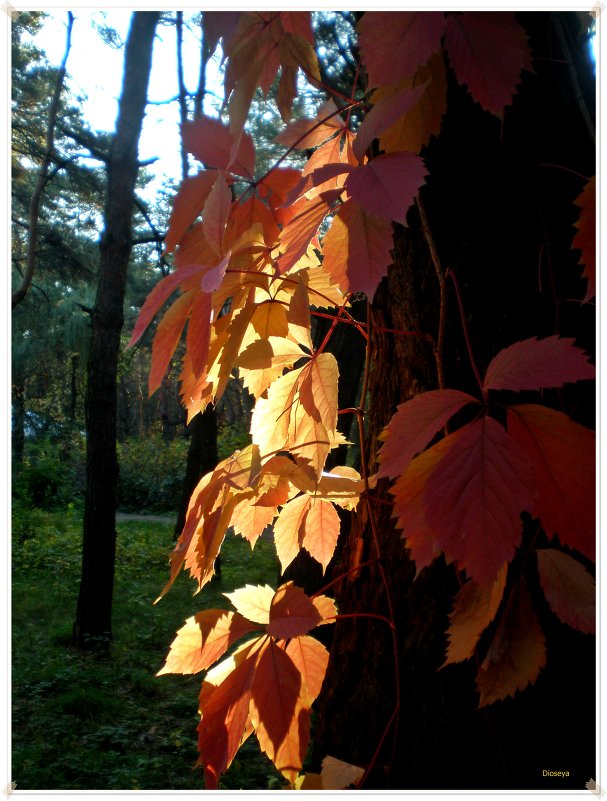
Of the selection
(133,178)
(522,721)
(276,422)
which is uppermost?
(133,178)

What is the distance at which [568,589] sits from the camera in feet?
1.34

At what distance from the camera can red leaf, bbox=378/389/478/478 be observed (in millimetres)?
379

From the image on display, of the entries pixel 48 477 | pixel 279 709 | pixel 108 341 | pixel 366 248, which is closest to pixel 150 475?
pixel 48 477

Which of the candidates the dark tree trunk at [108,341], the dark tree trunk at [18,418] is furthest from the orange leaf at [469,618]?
the dark tree trunk at [18,418]

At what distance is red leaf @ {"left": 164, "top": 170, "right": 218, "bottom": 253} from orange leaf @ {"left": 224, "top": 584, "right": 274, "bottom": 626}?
0.99 feet

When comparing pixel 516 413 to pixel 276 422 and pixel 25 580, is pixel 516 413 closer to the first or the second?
pixel 276 422

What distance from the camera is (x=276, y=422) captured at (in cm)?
55

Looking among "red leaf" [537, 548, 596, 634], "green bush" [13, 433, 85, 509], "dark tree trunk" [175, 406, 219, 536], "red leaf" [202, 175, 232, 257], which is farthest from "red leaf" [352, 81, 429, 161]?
"green bush" [13, 433, 85, 509]

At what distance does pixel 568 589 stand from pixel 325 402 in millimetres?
225

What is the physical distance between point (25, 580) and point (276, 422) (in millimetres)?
6308

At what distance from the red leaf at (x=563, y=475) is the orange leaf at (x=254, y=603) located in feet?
0.87

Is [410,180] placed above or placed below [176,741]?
above

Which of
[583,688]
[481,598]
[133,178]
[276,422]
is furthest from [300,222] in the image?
[133,178]

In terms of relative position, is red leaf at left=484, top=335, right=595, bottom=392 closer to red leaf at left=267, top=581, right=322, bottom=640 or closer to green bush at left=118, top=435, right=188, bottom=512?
red leaf at left=267, top=581, right=322, bottom=640
